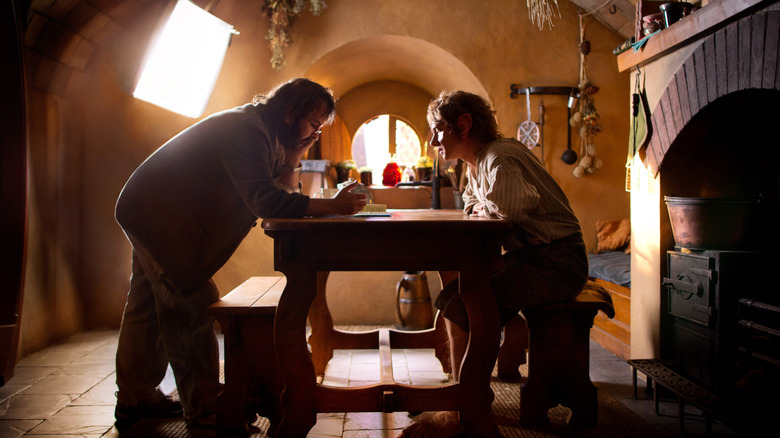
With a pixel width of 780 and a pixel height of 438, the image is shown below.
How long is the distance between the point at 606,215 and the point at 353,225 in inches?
131

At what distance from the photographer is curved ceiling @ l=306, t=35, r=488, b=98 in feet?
15.5

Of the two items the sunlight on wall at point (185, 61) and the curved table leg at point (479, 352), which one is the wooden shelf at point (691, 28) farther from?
the sunlight on wall at point (185, 61)

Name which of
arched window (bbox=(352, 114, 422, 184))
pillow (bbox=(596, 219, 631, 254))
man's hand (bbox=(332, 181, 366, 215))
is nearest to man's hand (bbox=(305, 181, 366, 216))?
man's hand (bbox=(332, 181, 366, 215))

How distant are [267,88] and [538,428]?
11.6 ft

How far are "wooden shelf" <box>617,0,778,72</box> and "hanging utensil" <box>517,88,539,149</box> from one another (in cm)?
118

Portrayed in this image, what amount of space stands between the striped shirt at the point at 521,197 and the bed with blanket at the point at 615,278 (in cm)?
165

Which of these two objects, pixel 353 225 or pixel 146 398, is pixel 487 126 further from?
pixel 146 398

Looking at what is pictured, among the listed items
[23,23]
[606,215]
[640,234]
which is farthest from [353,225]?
[606,215]

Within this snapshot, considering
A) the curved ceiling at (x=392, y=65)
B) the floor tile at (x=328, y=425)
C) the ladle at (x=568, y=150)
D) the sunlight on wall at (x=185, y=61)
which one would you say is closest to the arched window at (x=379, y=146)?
the curved ceiling at (x=392, y=65)

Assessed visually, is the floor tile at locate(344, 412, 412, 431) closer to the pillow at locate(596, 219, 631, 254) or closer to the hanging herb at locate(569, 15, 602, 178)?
the pillow at locate(596, 219, 631, 254)

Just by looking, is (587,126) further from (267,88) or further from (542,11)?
(267,88)

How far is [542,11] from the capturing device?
4531 millimetres

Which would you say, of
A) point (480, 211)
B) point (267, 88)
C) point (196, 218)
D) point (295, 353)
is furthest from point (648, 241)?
point (267, 88)

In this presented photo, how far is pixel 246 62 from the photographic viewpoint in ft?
15.1
